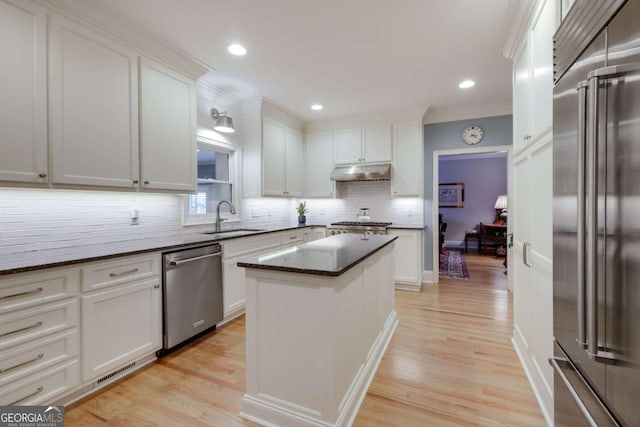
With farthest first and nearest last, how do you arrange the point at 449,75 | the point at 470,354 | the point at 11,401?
the point at 449,75 < the point at 470,354 < the point at 11,401

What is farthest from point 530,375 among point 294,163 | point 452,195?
point 452,195

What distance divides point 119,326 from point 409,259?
355 cm

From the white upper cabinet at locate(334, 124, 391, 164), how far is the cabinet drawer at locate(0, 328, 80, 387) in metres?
4.03

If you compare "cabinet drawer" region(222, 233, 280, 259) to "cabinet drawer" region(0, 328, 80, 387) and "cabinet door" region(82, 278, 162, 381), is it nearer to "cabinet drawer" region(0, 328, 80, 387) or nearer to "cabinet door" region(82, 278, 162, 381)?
"cabinet door" region(82, 278, 162, 381)

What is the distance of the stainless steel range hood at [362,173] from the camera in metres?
4.52

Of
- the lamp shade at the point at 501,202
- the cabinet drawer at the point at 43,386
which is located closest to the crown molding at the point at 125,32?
the cabinet drawer at the point at 43,386

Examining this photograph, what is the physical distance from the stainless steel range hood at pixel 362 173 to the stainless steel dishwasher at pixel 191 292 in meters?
2.50

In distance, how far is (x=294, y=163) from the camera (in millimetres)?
4898

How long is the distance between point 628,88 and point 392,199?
13.5 feet

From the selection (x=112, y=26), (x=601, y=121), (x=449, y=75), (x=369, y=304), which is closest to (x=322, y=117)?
(x=449, y=75)

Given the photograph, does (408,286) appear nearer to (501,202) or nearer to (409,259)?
(409,259)

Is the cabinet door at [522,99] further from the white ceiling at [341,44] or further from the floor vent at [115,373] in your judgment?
the floor vent at [115,373]

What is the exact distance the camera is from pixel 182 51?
2750 millimetres

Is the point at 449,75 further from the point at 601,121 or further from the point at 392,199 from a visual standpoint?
the point at 601,121
